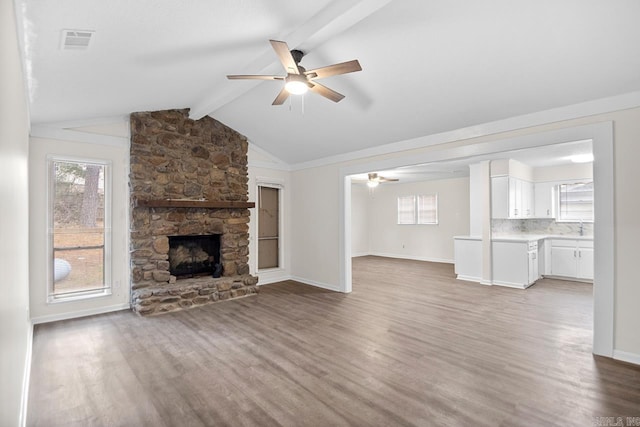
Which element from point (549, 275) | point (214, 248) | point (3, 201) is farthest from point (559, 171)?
point (3, 201)

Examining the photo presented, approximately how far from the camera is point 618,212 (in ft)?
10.3

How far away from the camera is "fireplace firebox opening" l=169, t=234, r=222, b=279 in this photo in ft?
18.1

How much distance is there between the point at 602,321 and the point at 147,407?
4268 mm

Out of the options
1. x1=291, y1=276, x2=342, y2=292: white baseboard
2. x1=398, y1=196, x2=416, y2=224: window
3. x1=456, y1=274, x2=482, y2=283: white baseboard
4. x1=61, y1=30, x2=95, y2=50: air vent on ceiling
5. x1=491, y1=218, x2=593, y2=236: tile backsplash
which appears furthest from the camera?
x1=398, y1=196, x2=416, y2=224: window

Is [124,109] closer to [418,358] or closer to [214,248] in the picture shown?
[214,248]

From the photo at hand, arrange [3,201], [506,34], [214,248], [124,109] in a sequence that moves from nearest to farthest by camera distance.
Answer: [3,201] → [506,34] → [124,109] → [214,248]

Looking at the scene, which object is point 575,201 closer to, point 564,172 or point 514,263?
point 564,172

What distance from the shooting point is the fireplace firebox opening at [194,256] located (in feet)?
18.1

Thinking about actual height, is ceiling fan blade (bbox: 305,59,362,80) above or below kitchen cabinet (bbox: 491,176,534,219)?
above

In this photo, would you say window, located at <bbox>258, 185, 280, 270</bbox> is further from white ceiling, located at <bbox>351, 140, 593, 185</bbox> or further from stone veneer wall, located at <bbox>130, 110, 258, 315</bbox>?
white ceiling, located at <bbox>351, 140, 593, 185</bbox>

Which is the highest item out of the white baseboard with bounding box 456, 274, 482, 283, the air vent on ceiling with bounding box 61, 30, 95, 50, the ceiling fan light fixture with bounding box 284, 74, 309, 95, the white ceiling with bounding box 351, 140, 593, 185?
the air vent on ceiling with bounding box 61, 30, 95, 50

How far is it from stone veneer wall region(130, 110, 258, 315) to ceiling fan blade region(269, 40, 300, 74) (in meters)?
3.32

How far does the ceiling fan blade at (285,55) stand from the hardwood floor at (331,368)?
2.75 meters

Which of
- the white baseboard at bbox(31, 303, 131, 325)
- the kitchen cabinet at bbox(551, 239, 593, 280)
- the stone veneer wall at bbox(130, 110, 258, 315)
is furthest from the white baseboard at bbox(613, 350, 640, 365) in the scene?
the white baseboard at bbox(31, 303, 131, 325)
